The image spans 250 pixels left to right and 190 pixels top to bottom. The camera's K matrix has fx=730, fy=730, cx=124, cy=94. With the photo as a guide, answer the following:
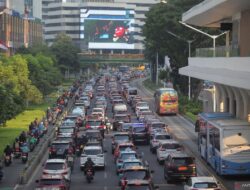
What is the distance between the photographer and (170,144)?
1580 inches

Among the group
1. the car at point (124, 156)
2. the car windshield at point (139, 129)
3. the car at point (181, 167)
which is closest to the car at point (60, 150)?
the car at point (124, 156)

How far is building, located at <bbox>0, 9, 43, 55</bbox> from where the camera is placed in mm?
126062

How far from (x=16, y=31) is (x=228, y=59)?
103 m

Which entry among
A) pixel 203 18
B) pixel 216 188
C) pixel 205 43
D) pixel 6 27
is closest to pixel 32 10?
pixel 6 27

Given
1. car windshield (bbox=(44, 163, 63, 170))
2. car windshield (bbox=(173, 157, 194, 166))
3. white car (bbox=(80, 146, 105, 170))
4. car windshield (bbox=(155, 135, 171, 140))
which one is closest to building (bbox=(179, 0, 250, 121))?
car windshield (bbox=(173, 157, 194, 166))

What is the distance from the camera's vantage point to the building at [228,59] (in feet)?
120

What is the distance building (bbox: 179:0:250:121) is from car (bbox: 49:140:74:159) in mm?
9168

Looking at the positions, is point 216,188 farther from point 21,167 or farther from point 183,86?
point 183,86

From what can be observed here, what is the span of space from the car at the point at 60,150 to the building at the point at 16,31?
72.4 metres

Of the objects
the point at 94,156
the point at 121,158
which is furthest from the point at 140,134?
the point at 121,158

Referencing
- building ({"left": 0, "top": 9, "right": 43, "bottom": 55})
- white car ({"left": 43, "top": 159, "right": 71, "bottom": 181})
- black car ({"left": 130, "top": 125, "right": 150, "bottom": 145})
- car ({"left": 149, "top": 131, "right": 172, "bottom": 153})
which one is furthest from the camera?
building ({"left": 0, "top": 9, "right": 43, "bottom": 55})

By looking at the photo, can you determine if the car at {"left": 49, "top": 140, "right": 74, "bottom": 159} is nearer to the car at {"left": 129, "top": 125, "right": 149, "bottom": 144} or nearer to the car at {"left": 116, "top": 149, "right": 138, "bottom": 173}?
the car at {"left": 116, "top": 149, "right": 138, "bottom": 173}

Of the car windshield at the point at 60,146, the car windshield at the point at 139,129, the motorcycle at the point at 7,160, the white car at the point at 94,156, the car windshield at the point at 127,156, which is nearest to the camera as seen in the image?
the car windshield at the point at 127,156

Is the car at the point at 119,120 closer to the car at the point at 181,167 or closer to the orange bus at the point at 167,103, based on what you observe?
the orange bus at the point at 167,103
